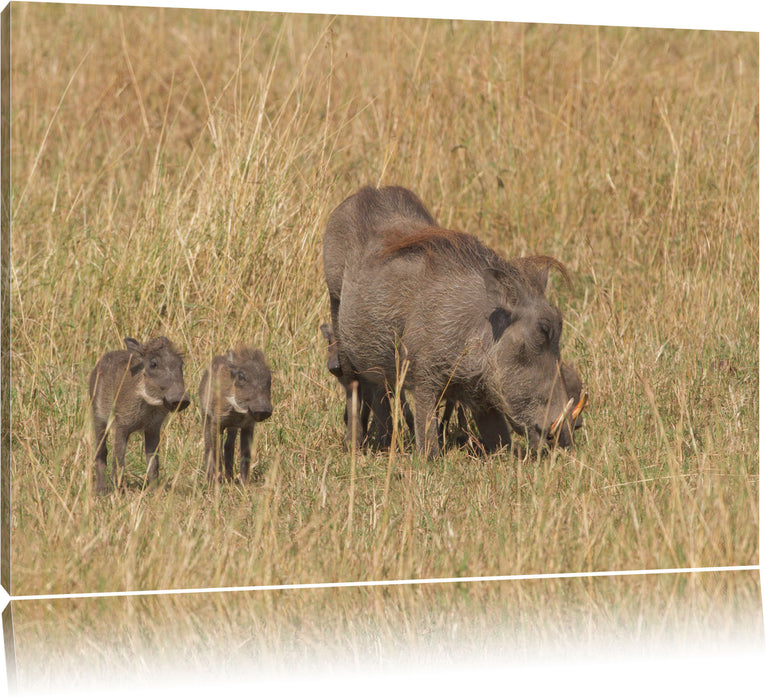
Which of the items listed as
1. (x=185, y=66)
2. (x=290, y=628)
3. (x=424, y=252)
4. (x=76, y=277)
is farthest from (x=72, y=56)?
(x=290, y=628)

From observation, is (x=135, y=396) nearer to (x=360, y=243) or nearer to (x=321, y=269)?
(x=360, y=243)

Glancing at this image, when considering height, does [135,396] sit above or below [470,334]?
below

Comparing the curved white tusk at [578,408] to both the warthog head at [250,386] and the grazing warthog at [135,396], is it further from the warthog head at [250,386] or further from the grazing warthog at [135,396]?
the grazing warthog at [135,396]

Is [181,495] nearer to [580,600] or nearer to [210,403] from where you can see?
[210,403]

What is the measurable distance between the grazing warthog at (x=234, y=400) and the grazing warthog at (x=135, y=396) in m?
0.20

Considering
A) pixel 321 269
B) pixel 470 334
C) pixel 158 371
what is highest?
pixel 321 269

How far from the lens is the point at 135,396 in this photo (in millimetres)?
5961

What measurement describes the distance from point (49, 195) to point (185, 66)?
125cm

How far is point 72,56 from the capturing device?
886cm

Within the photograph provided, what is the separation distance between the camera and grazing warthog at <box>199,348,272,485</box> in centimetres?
594

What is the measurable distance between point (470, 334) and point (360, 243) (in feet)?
2.85

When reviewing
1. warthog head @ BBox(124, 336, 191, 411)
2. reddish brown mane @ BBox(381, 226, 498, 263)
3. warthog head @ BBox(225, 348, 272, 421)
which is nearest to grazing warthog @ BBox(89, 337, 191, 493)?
warthog head @ BBox(124, 336, 191, 411)

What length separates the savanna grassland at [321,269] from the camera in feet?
18.6

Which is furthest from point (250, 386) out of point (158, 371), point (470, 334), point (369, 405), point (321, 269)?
point (321, 269)
